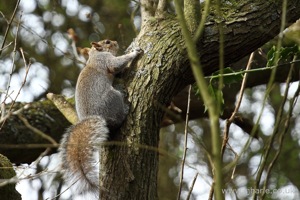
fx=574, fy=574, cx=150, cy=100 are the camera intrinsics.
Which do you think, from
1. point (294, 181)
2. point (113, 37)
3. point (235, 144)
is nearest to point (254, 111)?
point (235, 144)

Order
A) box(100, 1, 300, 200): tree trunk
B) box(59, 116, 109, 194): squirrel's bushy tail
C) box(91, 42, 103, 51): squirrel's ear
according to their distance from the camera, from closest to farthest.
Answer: box(100, 1, 300, 200): tree trunk, box(59, 116, 109, 194): squirrel's bushy tail, box(91, 42, 103, 51): squirrel's ear

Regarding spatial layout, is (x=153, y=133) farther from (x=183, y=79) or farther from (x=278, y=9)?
(x=278, y=9)

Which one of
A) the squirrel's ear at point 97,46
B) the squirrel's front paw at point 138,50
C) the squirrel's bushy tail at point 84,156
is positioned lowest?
the squirrel's bushy tail at point 84,156

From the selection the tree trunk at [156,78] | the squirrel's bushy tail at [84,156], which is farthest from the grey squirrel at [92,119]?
the tree trunk at [156,78]

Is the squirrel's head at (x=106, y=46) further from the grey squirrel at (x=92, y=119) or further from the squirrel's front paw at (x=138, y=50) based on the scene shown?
the squirrel's front paw at (x=138, y=50)

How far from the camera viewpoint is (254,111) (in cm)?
856

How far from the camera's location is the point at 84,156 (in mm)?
3836

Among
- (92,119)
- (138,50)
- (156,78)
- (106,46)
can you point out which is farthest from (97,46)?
(156,78)

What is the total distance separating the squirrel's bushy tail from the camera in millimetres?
3594

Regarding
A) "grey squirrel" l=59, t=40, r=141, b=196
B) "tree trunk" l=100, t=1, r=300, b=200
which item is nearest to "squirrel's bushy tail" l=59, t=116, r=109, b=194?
"grey squirrel" l=59, t=40, r=141, b=196

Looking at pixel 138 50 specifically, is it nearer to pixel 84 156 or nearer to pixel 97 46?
pixel 84 156

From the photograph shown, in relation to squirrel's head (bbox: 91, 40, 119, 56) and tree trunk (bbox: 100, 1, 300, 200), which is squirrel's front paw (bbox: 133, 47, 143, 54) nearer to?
Answer: tree trunk (bbox: 100, 1, 300, 200)

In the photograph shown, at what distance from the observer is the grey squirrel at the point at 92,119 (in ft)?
12.1

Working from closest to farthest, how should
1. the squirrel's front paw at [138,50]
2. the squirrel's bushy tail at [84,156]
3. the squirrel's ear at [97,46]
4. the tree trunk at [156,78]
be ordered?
the tree trunk at [156,78] → the squirrel's bushy tail at [84,156] → the squirrel's front paw at [138,50] → the squirrel's ear at [97,46]
